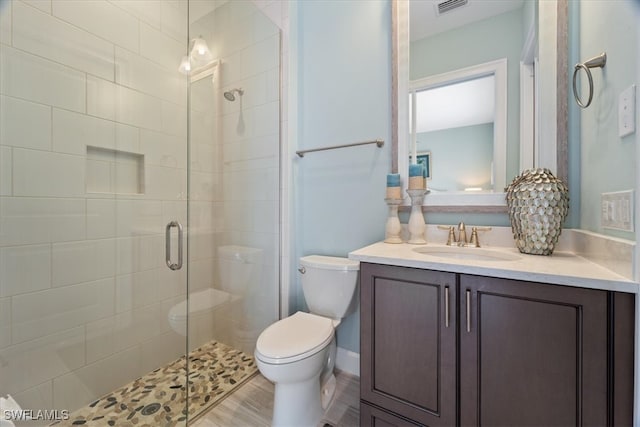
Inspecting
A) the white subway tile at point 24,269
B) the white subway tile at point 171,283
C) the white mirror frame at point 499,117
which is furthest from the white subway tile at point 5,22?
the white mirror frame at point 499,117

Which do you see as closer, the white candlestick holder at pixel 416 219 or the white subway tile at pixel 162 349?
the white candlestick holder at pixel 416 219

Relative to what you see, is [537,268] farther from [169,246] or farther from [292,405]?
[169,246]

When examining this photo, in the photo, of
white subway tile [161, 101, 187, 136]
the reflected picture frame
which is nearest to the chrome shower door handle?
white subway tile [161, 101, 187, 136]

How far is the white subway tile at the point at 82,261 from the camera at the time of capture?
132cm

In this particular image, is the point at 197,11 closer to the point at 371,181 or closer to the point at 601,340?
the point at 371,181

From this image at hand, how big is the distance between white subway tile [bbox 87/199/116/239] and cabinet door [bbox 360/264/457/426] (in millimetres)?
1452

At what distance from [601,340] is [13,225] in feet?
7.23

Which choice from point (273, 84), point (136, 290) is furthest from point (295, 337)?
point (273, 84)

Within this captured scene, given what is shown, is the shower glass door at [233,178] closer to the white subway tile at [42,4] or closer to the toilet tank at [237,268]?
the toilet tank at [237,268]

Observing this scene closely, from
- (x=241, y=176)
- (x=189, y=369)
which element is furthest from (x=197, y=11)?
(x=189, y=369)

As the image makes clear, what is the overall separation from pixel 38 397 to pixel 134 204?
1002 mm

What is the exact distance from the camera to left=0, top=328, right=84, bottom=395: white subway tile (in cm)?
115

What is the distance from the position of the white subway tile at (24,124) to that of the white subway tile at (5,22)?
0.25 meters

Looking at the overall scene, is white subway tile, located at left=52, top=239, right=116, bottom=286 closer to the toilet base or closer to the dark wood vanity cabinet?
the toilet base
